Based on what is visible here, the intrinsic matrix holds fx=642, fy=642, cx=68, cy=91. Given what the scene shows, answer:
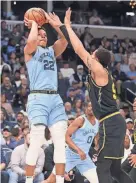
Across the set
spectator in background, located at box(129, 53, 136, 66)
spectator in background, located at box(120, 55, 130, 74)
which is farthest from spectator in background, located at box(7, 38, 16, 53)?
spectator in background, located at box(129, 53, 136, 66)

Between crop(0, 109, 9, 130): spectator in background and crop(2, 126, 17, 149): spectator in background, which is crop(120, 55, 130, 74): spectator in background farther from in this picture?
crop(2, 126, 17, 149): spectator in background

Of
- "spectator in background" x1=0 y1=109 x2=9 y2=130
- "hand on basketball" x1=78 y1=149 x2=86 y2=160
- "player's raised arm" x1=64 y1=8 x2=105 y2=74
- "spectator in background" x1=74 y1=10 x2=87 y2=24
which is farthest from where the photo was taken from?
"spectator in background" x1=74 y1=10 x2=87 y2=24

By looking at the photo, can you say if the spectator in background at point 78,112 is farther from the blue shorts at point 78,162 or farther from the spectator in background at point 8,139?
the blue shorts at point 78,162

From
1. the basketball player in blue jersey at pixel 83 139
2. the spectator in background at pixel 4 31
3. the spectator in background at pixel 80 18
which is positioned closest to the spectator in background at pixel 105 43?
the spectator in background at pixel 80 18

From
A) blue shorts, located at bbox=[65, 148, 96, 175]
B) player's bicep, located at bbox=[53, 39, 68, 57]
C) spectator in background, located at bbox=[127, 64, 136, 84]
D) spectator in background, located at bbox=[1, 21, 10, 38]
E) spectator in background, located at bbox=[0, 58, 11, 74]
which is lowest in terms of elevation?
blue shorts, located at bbox=[65, 148, 96, 175]

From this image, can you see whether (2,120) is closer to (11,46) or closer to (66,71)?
(66,71)

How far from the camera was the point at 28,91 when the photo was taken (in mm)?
17688

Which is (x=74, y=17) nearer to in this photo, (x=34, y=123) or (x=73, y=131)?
(x=73, y=131)

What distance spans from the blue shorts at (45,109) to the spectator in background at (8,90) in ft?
29.1

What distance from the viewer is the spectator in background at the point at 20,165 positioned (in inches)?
474

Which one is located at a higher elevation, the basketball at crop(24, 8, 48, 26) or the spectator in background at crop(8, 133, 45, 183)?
the basketball at crop(24, 8, 48, 26)

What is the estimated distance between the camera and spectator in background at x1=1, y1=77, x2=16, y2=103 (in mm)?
17375

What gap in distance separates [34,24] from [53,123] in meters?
1.34

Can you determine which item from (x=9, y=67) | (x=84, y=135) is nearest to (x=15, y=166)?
(x=84, y=135)
